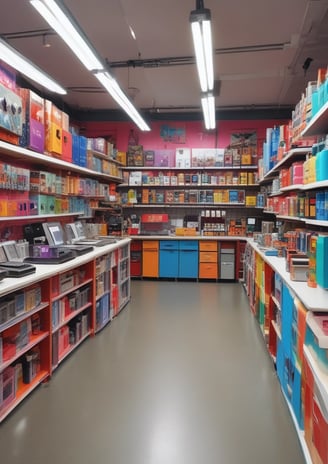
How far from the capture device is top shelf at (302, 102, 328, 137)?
2461 millimetres

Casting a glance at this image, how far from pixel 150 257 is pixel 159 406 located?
16.4 ft

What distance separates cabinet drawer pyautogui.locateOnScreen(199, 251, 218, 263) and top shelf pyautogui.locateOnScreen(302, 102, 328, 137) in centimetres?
463

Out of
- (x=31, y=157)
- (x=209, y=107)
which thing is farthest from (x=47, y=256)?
(x=209, y=107)

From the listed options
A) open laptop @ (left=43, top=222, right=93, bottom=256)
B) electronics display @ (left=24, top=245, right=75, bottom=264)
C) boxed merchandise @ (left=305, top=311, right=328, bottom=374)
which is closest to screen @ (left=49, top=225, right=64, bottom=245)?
open laptop @ (left=43, top=222, right=93, bottom=256)

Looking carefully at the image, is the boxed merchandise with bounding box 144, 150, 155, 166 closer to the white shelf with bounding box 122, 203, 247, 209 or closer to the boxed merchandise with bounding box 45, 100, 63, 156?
the white shelf with bounding box 122, 203, 247, 209

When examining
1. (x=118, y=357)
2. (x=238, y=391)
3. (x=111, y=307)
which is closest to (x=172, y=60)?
(x=111, y=307)

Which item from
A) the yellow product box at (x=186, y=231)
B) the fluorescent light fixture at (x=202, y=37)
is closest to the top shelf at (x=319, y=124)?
the fluorescent light fixture at (x=202, y=37)

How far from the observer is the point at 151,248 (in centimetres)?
766

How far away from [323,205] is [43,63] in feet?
16.8

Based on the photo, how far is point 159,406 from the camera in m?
2.76

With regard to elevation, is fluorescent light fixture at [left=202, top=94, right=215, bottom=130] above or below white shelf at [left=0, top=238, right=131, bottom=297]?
above

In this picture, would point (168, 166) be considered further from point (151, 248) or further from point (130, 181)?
point (151, 248)

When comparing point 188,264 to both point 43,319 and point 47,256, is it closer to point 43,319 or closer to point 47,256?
point 47,256

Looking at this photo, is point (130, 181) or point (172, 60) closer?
point (172, 60)
